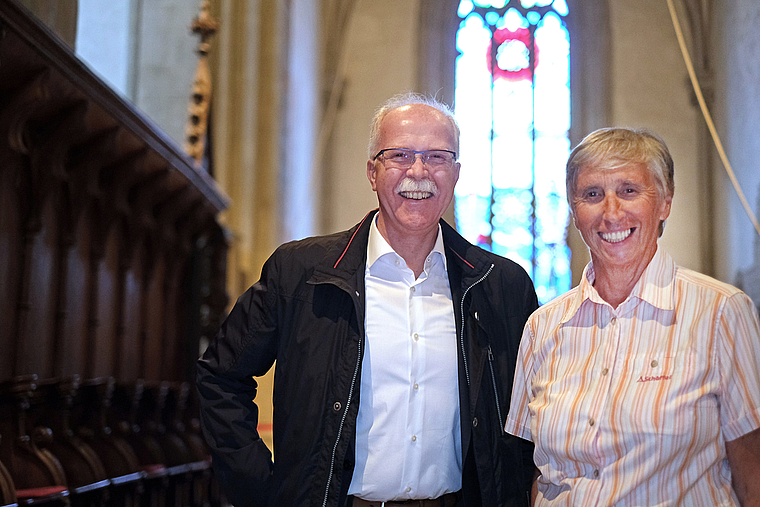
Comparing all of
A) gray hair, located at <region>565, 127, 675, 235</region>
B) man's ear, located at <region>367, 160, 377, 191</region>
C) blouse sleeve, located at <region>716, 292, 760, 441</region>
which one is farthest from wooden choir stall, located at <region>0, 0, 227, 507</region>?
blouse sleeve, located at <region>716, 292, 760, 441</region>

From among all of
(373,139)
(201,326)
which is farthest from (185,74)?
(373,139)

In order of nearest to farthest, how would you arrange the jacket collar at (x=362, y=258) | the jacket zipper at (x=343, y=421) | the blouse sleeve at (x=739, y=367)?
the blouse sleeve at (x=739, y=367)
the jacket zipper at (x=343, y=421)
the jacket collar at (x=362, y=258)

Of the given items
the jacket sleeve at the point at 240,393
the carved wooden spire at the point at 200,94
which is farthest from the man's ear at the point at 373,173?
the carved wooden spire at the point at 200,94

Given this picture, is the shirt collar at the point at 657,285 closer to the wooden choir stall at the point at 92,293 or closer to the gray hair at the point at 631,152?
the gray hair at the point at 631,152

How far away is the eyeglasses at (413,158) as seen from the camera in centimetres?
227

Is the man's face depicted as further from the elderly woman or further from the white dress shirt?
the elderly woman

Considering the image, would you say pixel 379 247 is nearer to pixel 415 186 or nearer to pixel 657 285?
pixel 415 186

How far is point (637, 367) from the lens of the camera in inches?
69.1

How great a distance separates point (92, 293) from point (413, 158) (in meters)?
2.84

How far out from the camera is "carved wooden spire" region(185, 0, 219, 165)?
251 inches

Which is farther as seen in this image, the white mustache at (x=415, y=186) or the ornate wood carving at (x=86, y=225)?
the ornate wood carving at (x=86, y=225)

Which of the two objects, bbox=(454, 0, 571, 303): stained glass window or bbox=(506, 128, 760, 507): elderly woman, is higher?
bbox=(454, 0, 571, 303): stained glass window

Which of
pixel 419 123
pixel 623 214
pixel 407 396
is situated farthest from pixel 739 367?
pixel 419 123

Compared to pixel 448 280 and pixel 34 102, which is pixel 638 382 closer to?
pixel 448 280
